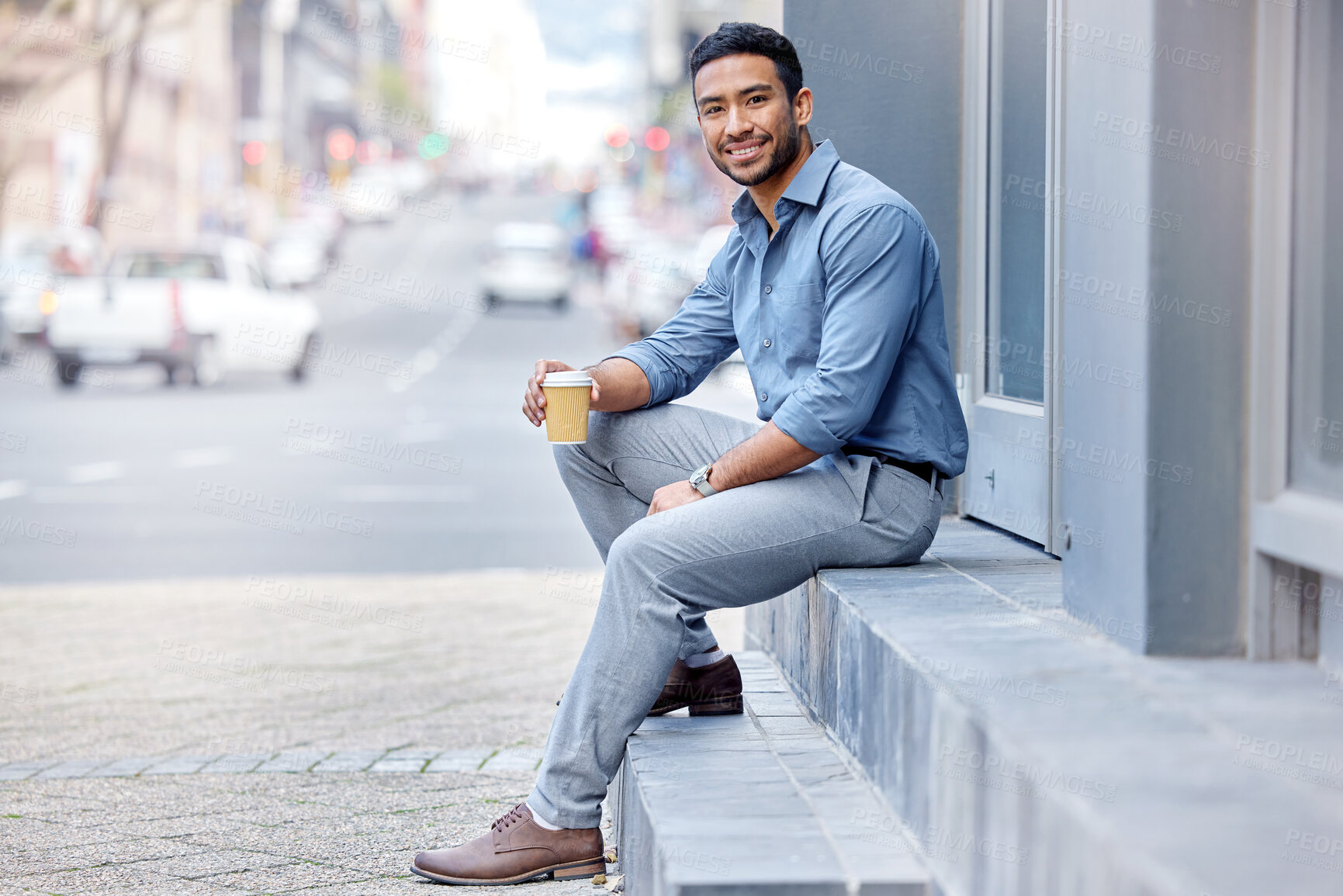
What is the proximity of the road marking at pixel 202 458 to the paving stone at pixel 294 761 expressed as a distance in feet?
25.2

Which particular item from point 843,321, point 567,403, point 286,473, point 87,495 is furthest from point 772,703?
point 286,473

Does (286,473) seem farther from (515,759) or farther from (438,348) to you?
(438,348)

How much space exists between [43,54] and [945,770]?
41420 millimetres

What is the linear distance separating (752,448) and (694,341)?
0.74 metres

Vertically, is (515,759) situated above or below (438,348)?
below

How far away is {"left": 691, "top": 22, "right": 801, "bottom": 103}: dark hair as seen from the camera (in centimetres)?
335

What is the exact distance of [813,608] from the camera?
3.29m

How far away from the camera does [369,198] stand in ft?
219

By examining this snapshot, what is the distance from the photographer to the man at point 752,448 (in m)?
2.93

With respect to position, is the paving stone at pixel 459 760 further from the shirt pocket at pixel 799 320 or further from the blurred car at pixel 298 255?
the blurred car at pixel 298 255

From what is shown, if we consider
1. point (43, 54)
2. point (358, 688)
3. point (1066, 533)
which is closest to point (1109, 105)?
point (1066, 533)

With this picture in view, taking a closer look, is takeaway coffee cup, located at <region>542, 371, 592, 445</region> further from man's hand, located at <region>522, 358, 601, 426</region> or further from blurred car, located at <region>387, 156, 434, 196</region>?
blurred car, located at <region>387, 156, 434, 196</region>

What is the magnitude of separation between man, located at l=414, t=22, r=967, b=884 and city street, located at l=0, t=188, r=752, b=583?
4611 mm

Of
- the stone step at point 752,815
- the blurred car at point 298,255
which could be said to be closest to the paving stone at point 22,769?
the stone step at point 752,815
